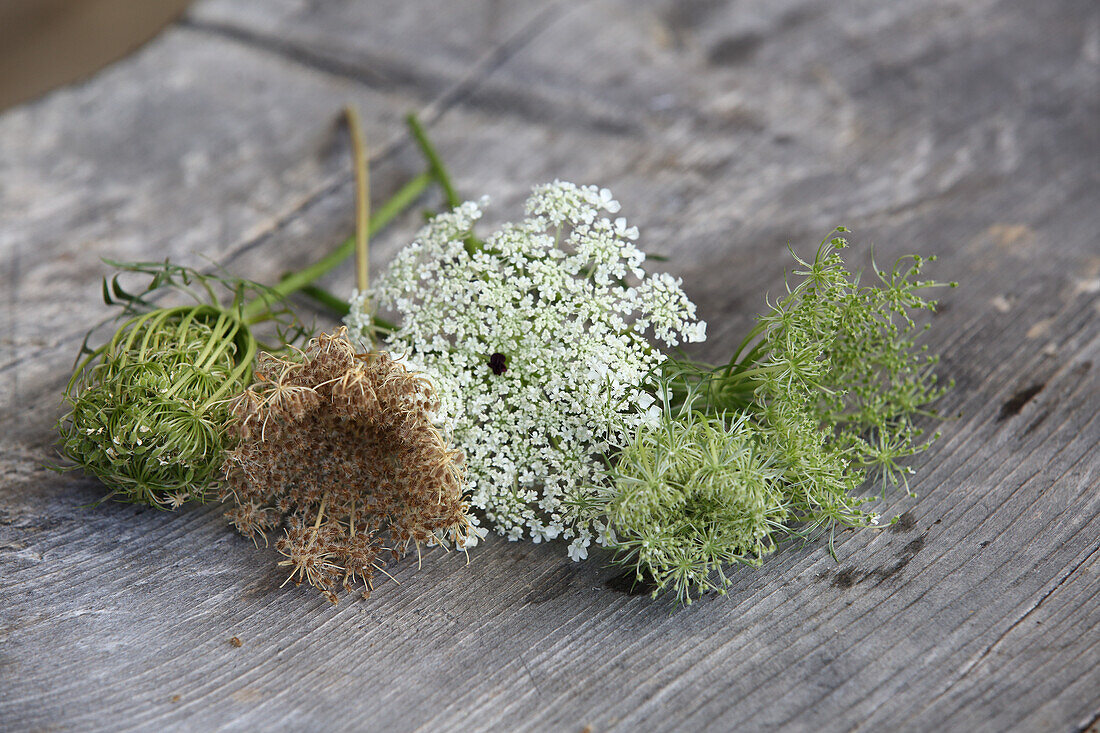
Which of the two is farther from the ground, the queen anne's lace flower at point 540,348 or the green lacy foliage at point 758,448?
the queen anne's lace flower at point 540,348

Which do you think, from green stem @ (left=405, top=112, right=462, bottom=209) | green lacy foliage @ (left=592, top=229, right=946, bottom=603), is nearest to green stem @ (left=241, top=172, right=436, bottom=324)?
green stem @ (left=405, top=112, right=462, bottom=209)

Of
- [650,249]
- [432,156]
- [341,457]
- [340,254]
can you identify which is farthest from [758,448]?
[432,156]

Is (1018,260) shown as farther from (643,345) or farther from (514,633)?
(514,633)

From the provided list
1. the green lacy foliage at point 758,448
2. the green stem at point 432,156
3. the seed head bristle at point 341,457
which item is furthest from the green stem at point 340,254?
the green lacy foliage at point 758,448

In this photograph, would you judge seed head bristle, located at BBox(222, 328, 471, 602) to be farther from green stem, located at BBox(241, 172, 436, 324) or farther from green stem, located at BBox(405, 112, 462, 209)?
green stem, located at BBox(405, 112, 462, 209)

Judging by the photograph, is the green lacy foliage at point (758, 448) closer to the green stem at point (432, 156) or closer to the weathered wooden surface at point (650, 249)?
the weathered wooden surface at point (650, 249)

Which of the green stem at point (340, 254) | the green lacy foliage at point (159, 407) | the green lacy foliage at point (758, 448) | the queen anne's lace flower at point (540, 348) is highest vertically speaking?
the green stem at point (340, 254)
